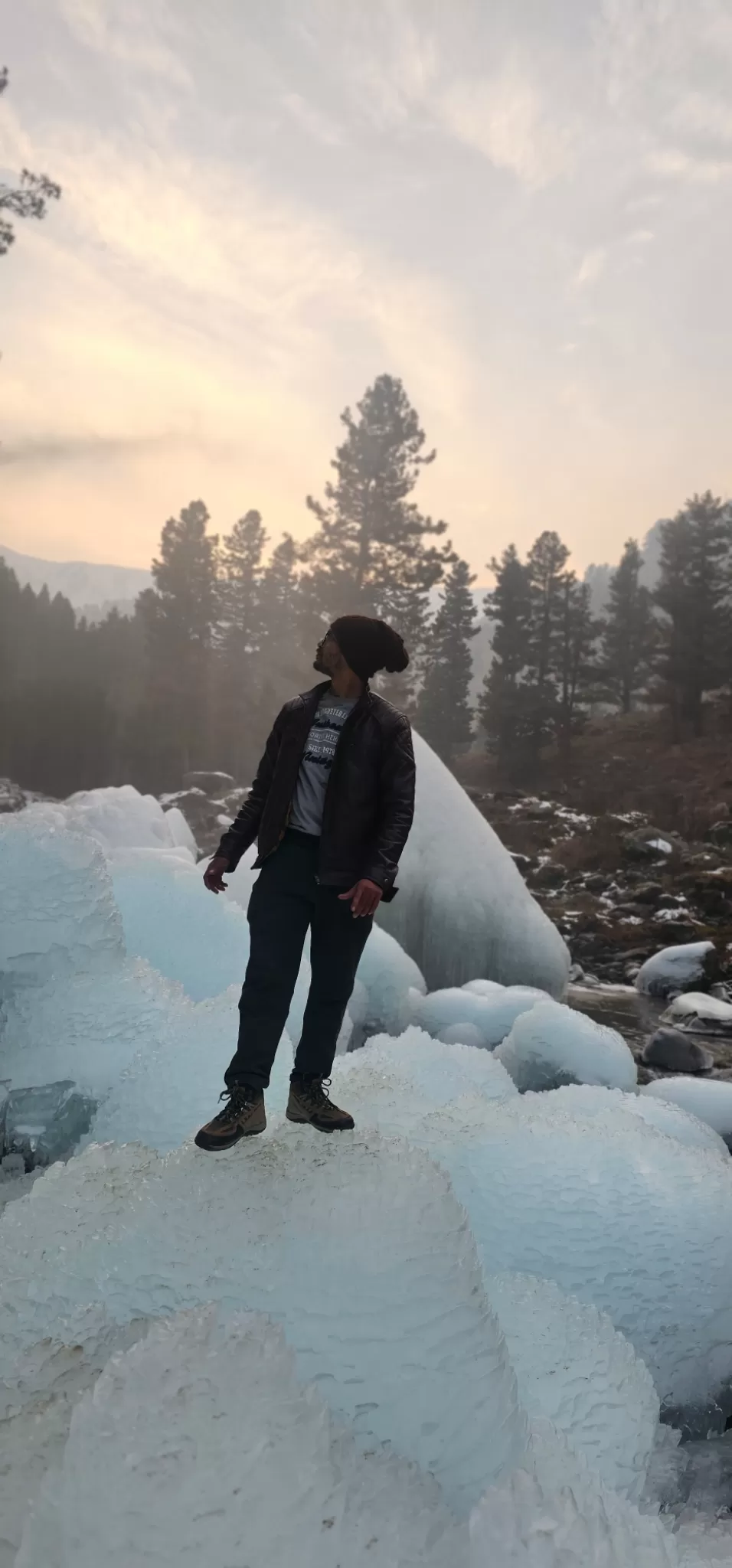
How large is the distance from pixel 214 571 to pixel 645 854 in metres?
29.0

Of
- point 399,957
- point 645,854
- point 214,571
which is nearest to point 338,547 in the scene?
point 214,571

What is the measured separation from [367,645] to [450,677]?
3621 centimetres

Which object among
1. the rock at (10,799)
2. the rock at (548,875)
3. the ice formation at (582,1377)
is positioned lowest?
the rock at (10,799)

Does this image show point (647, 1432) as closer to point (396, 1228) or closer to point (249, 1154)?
point (396, 1228)

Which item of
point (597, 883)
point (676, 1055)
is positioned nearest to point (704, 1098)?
point (676, 1055)

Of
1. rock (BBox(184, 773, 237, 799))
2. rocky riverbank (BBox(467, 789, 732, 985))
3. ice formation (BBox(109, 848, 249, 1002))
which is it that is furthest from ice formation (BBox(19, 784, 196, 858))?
rock (BBox(184, 773, 237, 799))

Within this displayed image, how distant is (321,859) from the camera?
7.66ft

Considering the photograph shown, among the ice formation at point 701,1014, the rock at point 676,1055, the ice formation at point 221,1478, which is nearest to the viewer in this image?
the ice formation at point 221,1478

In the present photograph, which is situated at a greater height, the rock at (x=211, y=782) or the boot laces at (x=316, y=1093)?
the boot laces at (x=316, y=1093)

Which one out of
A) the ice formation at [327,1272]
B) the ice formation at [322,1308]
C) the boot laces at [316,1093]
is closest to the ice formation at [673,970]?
the ice formation at [322,1308]

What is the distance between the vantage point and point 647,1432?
2.16 m

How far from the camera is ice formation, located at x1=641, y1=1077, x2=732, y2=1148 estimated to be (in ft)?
17.0

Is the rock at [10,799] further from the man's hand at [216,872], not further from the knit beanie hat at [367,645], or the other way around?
the knit beanie hat at [367,645]

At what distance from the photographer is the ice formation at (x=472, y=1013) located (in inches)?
262
